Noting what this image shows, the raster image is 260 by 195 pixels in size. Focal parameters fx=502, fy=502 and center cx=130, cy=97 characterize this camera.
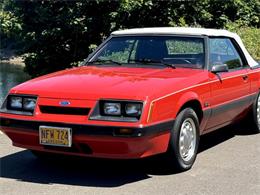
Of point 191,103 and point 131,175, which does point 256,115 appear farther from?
point 131,175

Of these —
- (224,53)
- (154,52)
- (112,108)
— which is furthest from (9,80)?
→ (112,108)

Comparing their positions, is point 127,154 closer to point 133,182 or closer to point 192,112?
point 133,182

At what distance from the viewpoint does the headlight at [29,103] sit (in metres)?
5.08

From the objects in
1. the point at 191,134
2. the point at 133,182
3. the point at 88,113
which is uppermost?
the point at 88,113

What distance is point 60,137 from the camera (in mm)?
4816

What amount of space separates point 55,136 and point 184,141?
140 centimetres

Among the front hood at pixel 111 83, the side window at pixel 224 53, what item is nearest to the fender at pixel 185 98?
the front hood at pixel 111 83

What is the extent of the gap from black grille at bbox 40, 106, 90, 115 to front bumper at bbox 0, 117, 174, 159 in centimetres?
16

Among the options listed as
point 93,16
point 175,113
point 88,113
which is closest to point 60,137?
point 88,113

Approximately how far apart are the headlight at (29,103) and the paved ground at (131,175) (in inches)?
28.1

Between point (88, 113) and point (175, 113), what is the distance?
90cm

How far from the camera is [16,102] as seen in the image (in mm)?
5180

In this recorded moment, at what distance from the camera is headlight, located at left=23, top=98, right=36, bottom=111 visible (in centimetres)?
508

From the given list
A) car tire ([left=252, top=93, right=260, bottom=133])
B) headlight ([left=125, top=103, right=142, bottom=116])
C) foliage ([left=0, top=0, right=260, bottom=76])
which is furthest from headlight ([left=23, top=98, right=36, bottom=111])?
foliage ([left=0, top=0, right=260, bottom=76])
